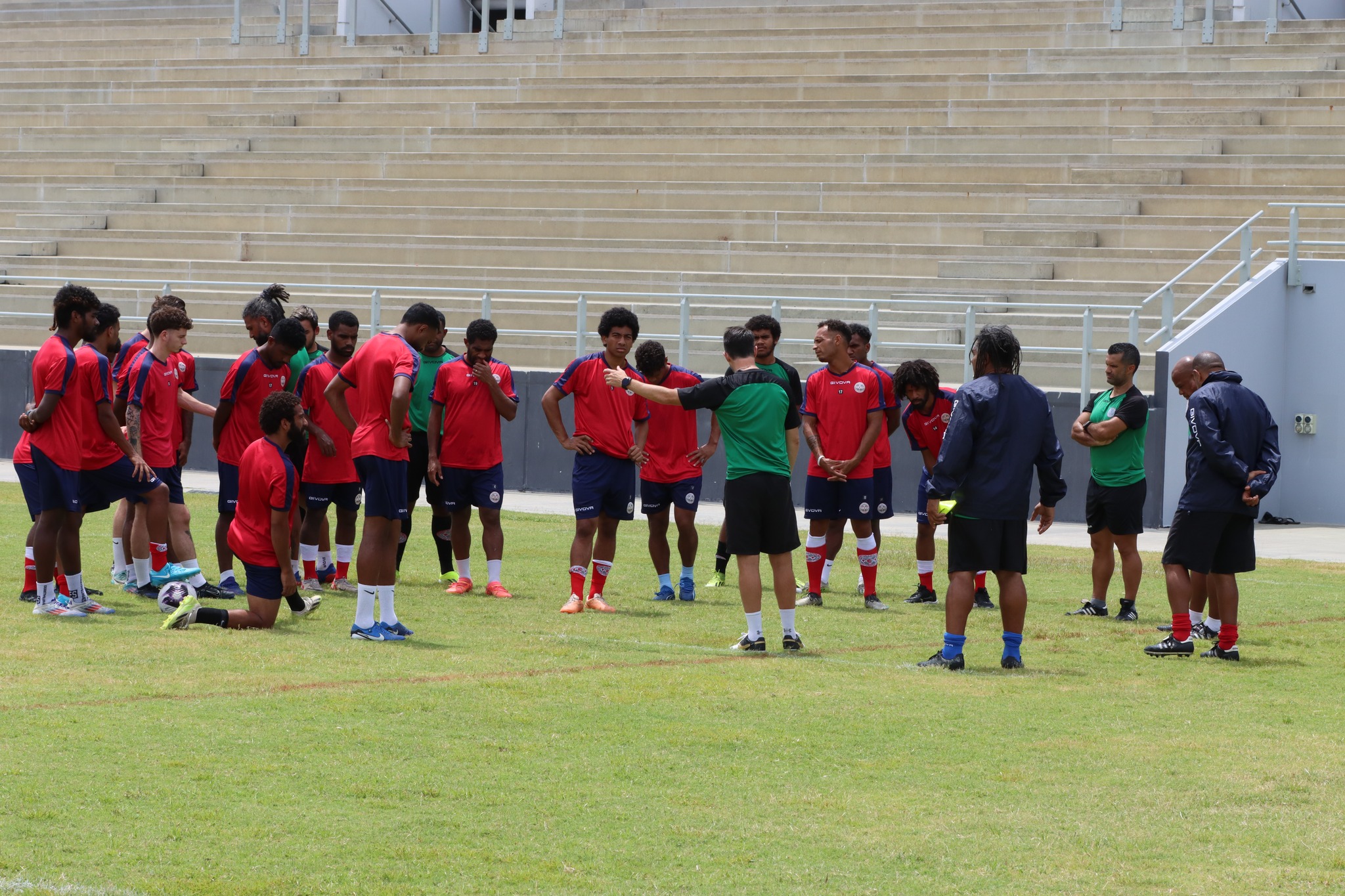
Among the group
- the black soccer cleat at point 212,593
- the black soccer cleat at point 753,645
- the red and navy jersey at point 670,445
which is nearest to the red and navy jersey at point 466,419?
the red and navy jersey at point 670,445

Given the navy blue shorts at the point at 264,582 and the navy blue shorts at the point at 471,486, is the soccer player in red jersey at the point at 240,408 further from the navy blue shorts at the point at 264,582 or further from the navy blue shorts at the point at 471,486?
the navy blue shorts at the point at 264,582

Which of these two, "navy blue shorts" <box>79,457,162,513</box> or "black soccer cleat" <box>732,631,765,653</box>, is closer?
"black soccer cleat" <box>732,631,765,653</box>

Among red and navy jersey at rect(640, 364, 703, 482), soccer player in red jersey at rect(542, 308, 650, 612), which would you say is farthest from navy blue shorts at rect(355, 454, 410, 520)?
red and navy jersey at rect(640, 364, 703, 482)

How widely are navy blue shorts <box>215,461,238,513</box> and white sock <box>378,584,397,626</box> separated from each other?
2.29m

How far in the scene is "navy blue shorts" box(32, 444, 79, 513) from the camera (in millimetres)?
10719

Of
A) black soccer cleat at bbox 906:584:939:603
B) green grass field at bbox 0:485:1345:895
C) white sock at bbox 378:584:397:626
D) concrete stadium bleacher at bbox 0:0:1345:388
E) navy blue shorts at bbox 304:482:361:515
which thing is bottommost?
black soccer cleat at bbox 906:584:939:603

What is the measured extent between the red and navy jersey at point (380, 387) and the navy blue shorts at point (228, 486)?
2.06m

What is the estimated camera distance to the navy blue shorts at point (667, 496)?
1270 cm

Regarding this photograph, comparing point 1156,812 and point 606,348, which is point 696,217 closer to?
point 606,348

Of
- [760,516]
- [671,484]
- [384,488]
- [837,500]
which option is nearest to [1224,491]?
[760,516]

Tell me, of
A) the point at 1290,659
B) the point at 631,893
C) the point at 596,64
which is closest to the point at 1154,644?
the point at 1290,659

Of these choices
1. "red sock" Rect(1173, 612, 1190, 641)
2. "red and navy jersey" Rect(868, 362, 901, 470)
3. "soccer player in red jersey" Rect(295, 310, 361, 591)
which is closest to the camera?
"red sock" Rect(1173, 612, 1190, 641)

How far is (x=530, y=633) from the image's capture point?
10.6 metres

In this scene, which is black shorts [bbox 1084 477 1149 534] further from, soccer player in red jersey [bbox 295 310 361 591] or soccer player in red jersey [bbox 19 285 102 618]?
soccer player in red jersey [bbox 19 285 102 618]
